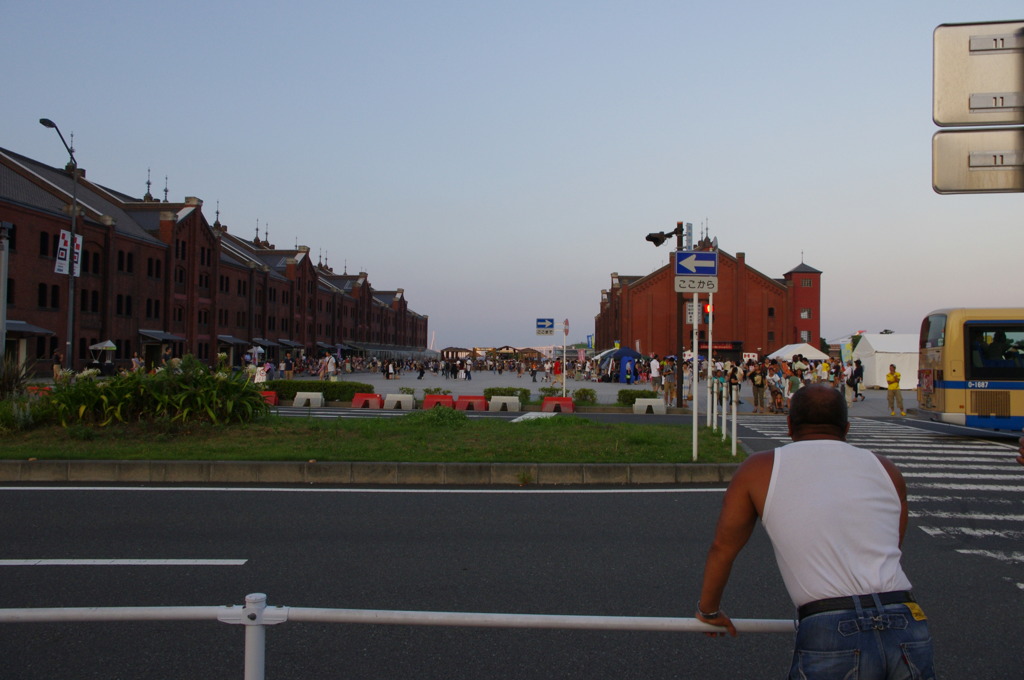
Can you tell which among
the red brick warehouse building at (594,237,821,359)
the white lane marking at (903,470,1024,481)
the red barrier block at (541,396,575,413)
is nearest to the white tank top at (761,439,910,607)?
the white lane marking at (903,470,1024,481)

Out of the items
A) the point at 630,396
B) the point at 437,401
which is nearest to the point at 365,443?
the point at 437,401

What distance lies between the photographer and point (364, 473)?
1019 centimetres

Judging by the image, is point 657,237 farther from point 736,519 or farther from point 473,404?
point 736,519

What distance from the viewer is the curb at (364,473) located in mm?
9992

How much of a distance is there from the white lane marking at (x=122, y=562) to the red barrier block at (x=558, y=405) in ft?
58.0

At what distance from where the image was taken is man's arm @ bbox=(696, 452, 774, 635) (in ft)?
8.59

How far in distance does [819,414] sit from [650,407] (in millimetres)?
21657

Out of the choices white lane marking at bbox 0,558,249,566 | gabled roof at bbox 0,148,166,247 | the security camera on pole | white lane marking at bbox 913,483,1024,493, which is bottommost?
white lane marking at bbox 0,558,249,566

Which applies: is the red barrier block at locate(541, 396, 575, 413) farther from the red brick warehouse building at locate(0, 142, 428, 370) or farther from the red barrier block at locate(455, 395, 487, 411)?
the red brick warehouse building at locate(0, 142, 428, 370)

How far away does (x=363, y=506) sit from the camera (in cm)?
848

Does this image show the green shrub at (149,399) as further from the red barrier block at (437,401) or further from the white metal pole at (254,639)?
the white metal pole at (254,639)

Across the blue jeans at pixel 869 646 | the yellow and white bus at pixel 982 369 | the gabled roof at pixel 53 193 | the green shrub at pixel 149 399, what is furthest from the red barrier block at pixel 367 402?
the gabled roof at pixel 53 193

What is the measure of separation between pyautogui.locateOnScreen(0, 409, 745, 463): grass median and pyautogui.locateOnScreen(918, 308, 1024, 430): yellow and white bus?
682cm

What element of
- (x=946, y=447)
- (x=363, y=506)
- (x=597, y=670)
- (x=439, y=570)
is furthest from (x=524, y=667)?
(x=946, y=447)
